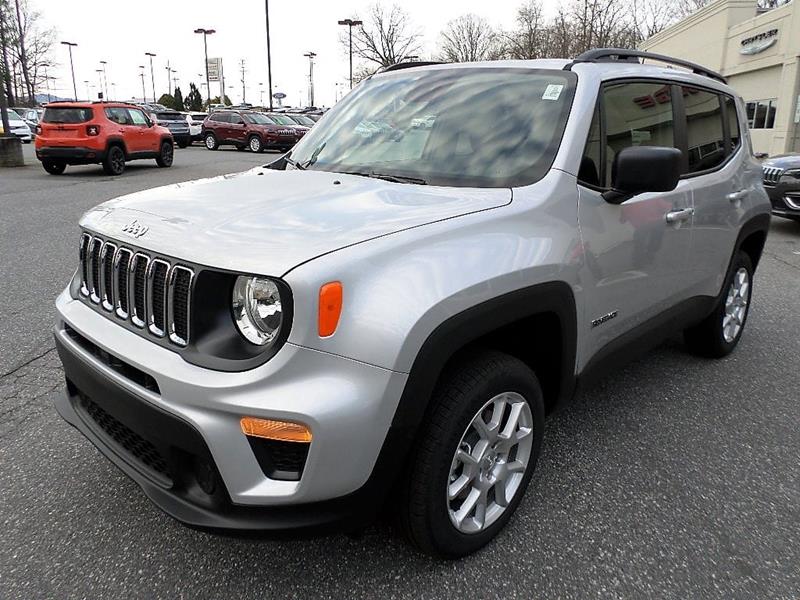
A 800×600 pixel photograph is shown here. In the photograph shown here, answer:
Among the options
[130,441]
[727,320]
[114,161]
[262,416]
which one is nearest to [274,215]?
[262,416]

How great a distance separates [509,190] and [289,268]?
1.06m

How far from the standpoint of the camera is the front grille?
2049mm

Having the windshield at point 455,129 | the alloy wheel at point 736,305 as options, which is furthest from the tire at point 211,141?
the alloy wheel at point 736,305

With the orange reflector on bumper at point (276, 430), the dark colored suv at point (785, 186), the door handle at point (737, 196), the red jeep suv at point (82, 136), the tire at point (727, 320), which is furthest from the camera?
the red jeep suv at point (82, 136)

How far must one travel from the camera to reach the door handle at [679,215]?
308 cm

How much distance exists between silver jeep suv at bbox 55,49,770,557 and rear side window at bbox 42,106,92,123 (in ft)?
48.5

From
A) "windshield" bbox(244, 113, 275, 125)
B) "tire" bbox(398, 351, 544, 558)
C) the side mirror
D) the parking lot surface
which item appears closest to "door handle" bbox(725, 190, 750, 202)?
the parking lot surface

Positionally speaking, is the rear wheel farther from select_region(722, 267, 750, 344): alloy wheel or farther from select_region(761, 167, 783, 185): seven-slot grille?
select_region(722, 267, 750, 344): alloy wheel

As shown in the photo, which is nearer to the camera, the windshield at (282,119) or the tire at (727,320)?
the tire at (727,320)

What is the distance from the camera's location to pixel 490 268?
2.11 meters

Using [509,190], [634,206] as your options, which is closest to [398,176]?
[509,190]

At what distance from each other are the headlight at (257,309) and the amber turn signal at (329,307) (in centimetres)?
12

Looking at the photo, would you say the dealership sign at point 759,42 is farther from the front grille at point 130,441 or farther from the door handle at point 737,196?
the front grille at point 130,441

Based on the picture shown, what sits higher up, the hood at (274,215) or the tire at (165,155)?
the hood at (274,215)
